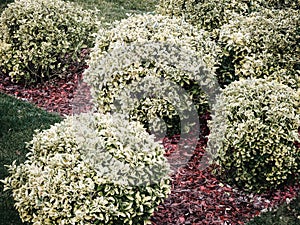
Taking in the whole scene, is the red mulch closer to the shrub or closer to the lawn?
the lawn

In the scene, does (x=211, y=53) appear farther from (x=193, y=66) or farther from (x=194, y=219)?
(x=194, y=219)

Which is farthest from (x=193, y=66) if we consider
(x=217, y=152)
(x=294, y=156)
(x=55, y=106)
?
(x=55, y=106)

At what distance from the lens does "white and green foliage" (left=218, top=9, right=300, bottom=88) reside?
7000mm

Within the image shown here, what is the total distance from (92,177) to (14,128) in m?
2.63

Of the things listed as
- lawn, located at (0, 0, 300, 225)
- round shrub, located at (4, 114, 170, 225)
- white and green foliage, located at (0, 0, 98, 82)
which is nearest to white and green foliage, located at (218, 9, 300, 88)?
lawn, located at (0, 0, 300, 225)

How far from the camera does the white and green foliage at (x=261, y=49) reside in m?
7.00

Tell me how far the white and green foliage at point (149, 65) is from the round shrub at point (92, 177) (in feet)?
5.01

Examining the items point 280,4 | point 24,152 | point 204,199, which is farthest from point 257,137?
point 280,4

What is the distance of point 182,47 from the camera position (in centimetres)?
654

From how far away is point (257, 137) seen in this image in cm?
548

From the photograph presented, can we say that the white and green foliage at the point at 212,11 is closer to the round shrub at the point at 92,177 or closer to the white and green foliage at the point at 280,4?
the white and green foliage at the point at 280,4

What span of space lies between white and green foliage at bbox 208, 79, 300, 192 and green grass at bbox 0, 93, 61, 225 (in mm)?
2298

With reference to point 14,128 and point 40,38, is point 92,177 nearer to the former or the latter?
point 14,128

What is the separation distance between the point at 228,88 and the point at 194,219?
5.50 ft
